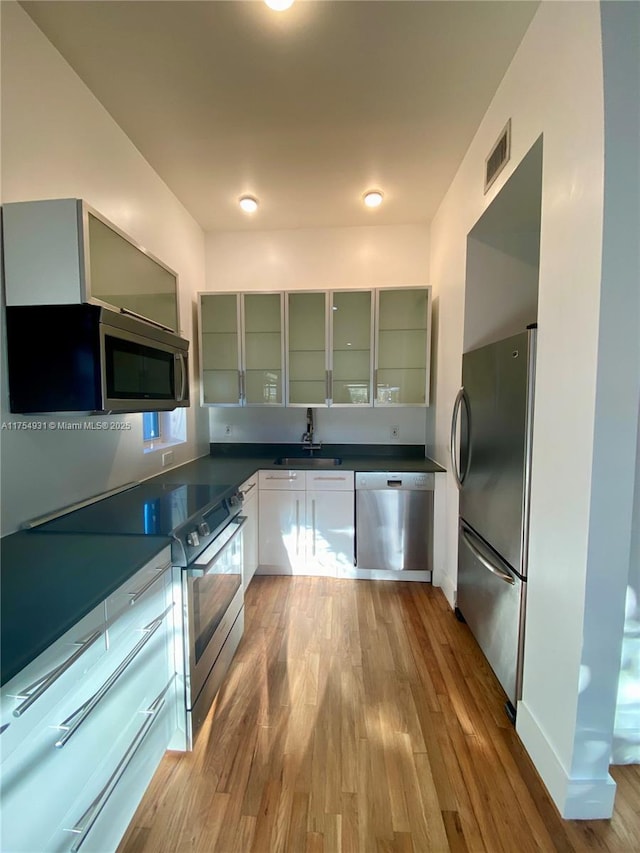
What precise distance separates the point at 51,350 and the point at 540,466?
1.97 metres

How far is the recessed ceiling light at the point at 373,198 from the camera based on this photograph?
8.55ft

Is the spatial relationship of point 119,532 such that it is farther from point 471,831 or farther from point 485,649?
point 485,649

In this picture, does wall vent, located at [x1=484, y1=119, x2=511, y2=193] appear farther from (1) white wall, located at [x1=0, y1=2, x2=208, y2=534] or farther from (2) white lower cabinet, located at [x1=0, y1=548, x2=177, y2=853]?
(2) white lower cabinet, located at [x1=0, y1=548, x2=177, y2=853]

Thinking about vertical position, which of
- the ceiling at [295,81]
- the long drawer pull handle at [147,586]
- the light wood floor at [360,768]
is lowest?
the light wood floor at [360,768]

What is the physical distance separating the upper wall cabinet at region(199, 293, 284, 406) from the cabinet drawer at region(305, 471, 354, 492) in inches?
29.5

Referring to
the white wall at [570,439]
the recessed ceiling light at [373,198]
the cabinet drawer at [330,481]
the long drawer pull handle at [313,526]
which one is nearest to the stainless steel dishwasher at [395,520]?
the cabinet drawer at [330,481]

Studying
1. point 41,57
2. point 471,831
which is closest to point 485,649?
point 471,831

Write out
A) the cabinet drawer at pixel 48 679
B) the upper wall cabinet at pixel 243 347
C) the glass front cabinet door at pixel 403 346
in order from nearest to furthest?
Answer: 1. the cabinet drawer at pixel 48 679
2. the glass front cabinet door at pixel 403 346
3. the upper wall cabinet at pixel 243 347

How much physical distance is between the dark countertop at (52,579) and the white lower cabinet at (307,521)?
4.96 ft

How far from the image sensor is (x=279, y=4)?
1.32 metres

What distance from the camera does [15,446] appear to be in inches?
54.1

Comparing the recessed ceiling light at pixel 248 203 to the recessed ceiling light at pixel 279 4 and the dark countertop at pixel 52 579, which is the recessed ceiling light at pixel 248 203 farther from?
the dark countertop at pixel 52 579

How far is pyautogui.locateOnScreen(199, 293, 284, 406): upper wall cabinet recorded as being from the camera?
3033mm

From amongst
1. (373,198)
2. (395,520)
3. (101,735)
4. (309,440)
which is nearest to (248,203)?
(373,198)
